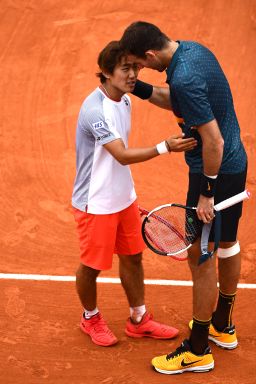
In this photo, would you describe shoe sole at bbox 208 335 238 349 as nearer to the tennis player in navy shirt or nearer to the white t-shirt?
the tennis player in navy shirt

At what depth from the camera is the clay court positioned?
6.13m

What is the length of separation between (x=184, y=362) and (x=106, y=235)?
3.81 ft

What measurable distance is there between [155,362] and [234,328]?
0.78 metres

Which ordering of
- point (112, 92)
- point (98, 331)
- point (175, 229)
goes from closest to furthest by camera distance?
1. point (112, 92)
2. point (175, 229)
3. point (98, 331)

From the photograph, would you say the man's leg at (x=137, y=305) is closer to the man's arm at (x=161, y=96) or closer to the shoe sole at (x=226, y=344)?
the shoe sole at (x=226, y=344)

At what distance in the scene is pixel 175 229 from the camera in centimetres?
588

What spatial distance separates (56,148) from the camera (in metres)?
9.73

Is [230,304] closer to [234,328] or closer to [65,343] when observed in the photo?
[234,328]

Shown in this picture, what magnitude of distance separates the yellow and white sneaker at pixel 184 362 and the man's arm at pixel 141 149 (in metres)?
1.54

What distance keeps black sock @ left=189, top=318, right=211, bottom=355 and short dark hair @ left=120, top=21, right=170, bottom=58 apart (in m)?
2.09

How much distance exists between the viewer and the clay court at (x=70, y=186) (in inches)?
241

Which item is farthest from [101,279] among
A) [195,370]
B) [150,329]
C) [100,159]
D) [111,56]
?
[111,56]

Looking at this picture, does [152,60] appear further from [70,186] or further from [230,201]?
[70,186]

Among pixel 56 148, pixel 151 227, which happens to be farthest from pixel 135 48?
pixel 56 148
